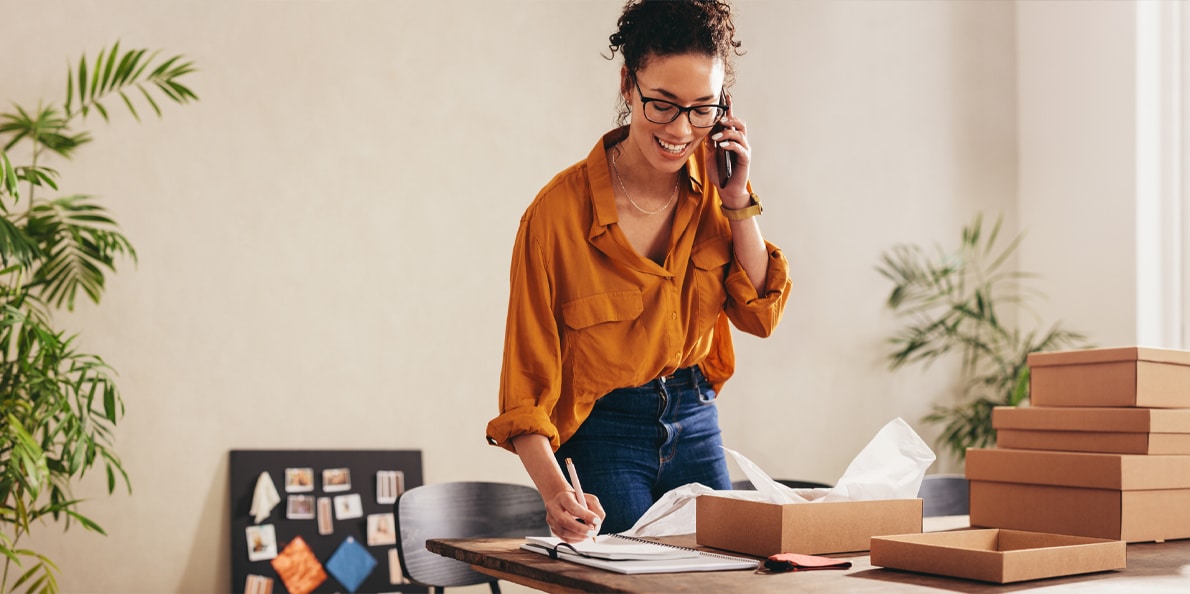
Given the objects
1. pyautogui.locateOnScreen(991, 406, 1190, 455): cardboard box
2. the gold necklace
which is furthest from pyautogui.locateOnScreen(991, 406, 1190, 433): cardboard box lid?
the gold necklace

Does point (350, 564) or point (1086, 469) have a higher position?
point (1086, 469)

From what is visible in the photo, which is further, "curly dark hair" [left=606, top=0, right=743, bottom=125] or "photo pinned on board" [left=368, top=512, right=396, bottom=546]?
"photo pinned on board" [left=368, top=512, right=396, bottom=546]

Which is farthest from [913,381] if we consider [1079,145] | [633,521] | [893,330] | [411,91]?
[633,521]

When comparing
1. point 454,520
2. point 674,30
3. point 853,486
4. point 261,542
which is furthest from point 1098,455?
point 261,542

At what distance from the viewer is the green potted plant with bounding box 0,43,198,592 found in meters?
2.65

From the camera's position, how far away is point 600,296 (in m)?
1.69

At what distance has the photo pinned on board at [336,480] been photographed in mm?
3334

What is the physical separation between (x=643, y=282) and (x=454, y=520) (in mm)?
841

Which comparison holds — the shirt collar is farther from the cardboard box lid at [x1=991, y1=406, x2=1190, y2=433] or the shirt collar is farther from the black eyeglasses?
the cardboard box lid at [x1=991, y1=406, x2=1190, y2=433]

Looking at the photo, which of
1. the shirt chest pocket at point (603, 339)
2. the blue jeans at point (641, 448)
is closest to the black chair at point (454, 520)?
the blue jeans at point (641, 448)

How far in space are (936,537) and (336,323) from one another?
8.59 feet

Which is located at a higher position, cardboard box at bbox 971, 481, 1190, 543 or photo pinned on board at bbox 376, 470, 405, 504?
cardboard box at bbox 971, 481, 1190, 543

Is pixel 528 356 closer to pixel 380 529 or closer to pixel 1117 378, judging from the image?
pixel 1117 378

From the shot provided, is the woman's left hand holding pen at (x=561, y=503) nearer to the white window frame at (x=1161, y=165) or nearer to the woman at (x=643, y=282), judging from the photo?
the woman at (x=643, y=282)
